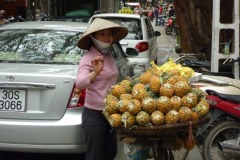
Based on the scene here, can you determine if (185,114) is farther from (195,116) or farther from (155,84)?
(155,84)

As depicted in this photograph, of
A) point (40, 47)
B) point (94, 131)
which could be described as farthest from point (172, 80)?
point (40, 47)

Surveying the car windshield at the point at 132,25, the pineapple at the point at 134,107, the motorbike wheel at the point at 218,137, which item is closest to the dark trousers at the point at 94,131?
the pineapple at the point at 134,107

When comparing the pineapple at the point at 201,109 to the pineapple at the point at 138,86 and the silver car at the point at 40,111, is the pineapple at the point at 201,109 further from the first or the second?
the silver car at the point at 40,111

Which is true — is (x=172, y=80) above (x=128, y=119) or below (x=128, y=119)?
above

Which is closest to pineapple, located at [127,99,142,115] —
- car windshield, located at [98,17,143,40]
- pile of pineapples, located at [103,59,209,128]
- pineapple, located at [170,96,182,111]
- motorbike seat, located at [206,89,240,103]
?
pile of pineapples, located at [103,59,209,128]

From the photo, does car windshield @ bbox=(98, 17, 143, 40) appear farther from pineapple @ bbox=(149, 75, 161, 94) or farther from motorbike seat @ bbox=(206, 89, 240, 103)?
pineapple @ bbox=(149, 75, 161, 94)

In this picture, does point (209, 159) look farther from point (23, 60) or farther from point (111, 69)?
point (23, 60)

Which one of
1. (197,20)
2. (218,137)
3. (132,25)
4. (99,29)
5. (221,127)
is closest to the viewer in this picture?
(99,29)

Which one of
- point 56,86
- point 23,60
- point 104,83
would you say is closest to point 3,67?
point 23,60

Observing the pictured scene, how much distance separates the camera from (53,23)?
578 cm

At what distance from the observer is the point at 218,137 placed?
4.75 meters

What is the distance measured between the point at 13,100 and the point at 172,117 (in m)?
1.88

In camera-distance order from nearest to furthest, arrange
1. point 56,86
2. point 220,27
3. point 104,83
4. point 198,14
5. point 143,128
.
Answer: point 143,128 → point 104,83 → point 56,86 → point 220,27 → point 198,14

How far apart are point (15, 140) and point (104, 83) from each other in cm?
120
